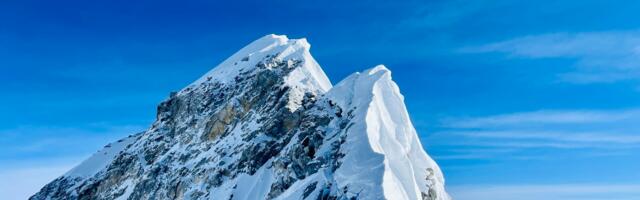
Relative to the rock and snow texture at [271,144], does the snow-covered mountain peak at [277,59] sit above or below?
above

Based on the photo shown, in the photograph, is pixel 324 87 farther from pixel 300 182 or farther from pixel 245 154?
pixel 300 182

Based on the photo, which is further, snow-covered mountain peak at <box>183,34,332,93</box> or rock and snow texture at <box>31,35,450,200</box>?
snow-covered mountain peak at <box>183,34,332,93</box>

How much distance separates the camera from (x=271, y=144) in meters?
92.0

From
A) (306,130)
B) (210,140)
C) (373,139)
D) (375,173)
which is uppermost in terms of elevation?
(210,140)

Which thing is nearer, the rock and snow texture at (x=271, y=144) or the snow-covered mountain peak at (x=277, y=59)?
the rock and snow texture at (x=271, y=144)

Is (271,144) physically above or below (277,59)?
below

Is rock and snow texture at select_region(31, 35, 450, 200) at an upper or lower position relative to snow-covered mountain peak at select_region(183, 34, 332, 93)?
lower

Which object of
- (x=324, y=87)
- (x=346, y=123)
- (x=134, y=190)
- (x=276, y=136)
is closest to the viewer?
(x=346, y=123)

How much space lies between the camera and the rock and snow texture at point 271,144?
240ft

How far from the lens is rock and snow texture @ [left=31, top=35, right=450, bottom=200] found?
73188 millimetres

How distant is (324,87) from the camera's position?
9906 centimetres

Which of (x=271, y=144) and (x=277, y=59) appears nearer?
(x=271, y=144)

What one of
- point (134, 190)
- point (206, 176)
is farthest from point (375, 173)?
point (134, 190)

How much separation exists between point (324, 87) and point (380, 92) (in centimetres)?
1527
